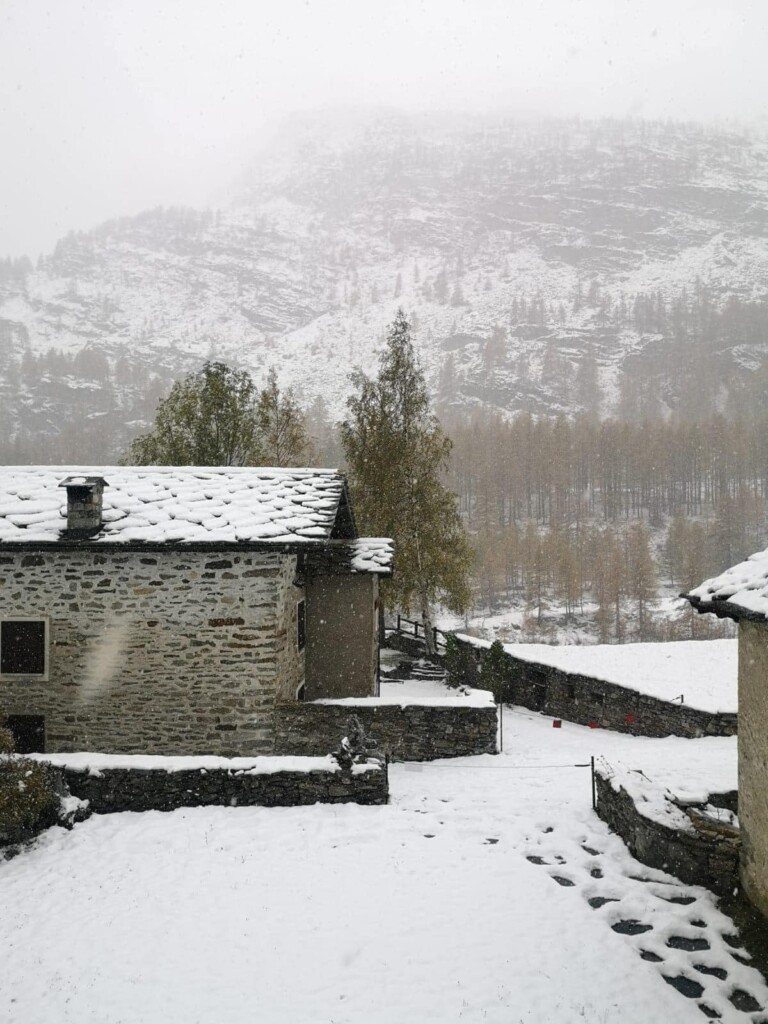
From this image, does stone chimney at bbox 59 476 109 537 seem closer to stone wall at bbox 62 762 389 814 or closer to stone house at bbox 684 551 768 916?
stone wall at bbox 62 762 389 814

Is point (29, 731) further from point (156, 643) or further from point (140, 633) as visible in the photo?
point (156, 643)

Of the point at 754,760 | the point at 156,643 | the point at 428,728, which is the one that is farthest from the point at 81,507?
the point at 754,760

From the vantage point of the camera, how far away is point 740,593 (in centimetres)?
582

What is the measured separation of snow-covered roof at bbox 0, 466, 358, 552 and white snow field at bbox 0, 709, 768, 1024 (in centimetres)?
435

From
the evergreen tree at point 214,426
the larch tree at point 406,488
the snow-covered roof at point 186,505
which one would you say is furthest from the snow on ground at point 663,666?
the evergreen tree at point 214,426

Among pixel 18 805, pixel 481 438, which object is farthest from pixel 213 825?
pixel 481 438

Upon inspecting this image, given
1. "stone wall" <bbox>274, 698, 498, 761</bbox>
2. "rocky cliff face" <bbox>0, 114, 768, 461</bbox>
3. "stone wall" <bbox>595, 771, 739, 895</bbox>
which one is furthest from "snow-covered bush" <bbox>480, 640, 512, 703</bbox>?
"rocky cliff face" <bbox>0, 114, 768, 461</bbox>

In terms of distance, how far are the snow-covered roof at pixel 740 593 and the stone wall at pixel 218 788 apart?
509cm

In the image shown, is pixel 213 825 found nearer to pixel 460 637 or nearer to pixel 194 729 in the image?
pixel 194 729

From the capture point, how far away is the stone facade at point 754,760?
5988 millimetres

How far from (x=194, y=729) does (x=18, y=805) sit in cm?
345

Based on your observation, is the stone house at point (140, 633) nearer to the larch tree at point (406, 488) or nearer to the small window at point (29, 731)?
the small window at point (29, 731)

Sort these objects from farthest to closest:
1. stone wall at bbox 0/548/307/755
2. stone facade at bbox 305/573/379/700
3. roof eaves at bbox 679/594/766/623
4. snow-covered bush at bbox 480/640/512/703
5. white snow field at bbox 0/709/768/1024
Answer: snow-covered bush at bbox 480/640/512/703
stone facade at bbox 305/573/379/700
stone wall at bbox 0/548/307/755
roof eaves at bbox 679/594/766/623
white snow field at bbox 0/709/768/1024

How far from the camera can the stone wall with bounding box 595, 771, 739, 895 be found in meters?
6.53
